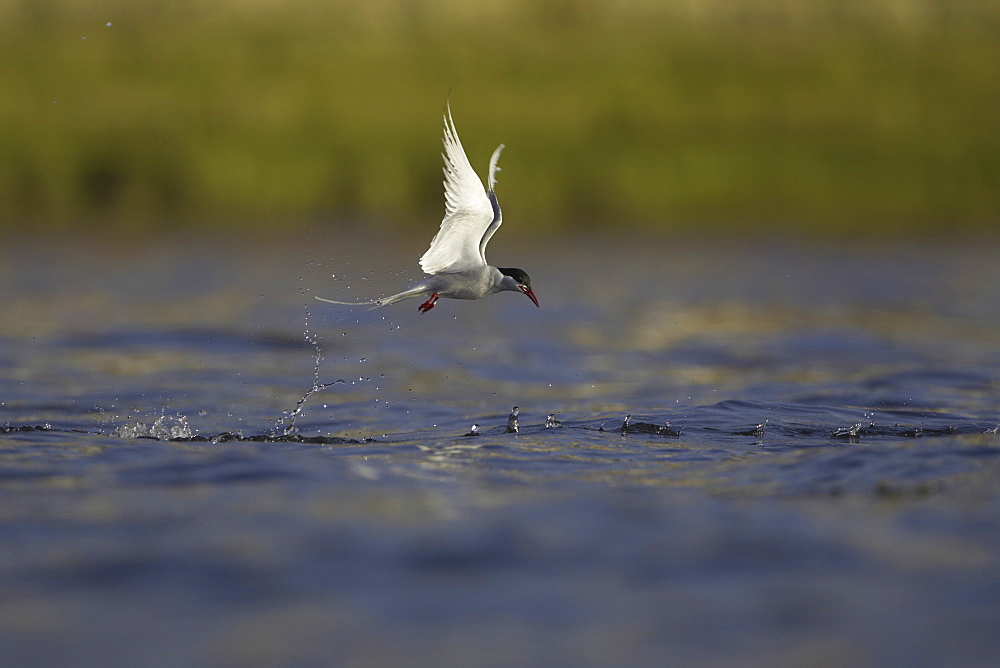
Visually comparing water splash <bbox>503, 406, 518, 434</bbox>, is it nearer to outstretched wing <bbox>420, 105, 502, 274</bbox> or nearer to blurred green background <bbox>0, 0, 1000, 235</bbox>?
outstretched wing <bbox>420, 105, 502, 274</bbox>

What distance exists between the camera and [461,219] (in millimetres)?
8789

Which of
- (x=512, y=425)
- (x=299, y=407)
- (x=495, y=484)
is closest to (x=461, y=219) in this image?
(x=512, y=425)

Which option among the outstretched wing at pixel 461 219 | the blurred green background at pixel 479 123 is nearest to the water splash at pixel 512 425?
the outstretched wing at pixel 461 219

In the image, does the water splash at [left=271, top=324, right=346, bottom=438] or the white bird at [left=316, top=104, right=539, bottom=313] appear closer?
the white bird at [left=316, top=104, right=539, bottom=313]

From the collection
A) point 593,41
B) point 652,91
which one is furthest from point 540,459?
point 593,41

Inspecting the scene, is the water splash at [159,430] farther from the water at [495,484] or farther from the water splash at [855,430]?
the water splash at [855,430]

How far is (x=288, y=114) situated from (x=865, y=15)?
14956mm

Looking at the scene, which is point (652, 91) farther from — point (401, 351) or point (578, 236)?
point (401, 351)

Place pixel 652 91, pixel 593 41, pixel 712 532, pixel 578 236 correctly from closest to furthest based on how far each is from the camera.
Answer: pixel 712 532 < pixel 578 236 < pixel 652 91 < pixel 593 41

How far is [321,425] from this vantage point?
9.84 meters

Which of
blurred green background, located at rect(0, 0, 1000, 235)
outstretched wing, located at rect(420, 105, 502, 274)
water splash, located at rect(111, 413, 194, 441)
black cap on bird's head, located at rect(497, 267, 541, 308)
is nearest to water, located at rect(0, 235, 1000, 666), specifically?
water splash, located at rect(111, 413, 194, 441)

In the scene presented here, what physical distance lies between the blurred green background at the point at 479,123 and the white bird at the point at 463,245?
12208 millimetres

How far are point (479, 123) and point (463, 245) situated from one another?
15.0 metres

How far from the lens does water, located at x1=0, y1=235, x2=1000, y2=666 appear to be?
18.2 ft
